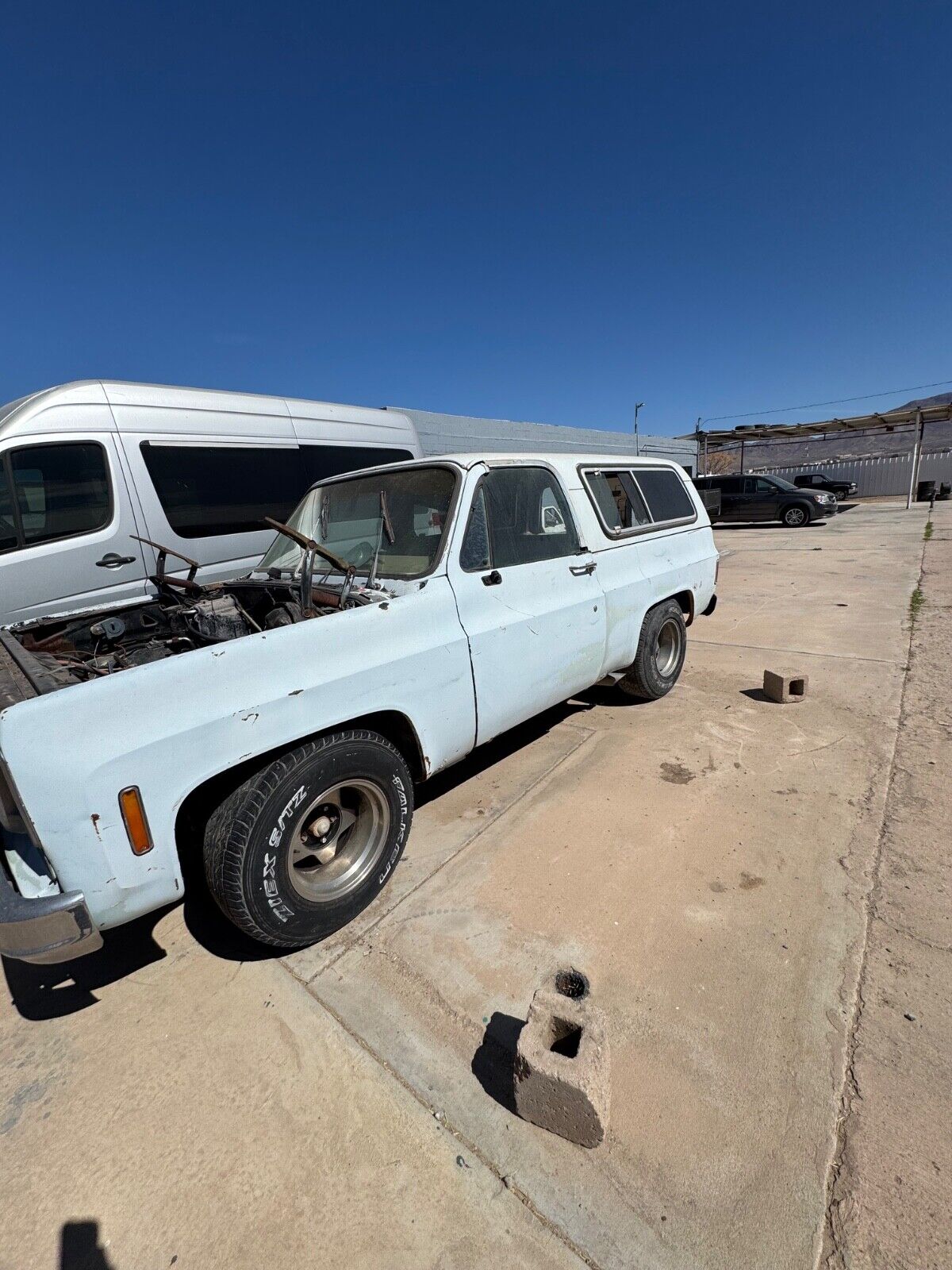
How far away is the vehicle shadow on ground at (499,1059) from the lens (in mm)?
1638

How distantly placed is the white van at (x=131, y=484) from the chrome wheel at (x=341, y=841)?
2.76 m

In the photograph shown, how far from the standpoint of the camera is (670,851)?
8.51 feet

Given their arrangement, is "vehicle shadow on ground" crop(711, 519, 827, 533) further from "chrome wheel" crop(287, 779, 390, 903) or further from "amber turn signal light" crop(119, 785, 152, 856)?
"amber turn signal light" crop(119, 785, 152, 856)

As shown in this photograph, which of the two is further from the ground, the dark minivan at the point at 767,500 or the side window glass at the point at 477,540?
the side window glass at the point at 477,540

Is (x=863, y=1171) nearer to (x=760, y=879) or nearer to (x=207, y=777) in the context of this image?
(x=760, y=879)

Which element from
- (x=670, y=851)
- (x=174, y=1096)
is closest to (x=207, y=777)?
(x=174, y=1096)

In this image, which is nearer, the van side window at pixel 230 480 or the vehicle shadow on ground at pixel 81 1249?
the vehicle shadow on ground at pixel 81 1249

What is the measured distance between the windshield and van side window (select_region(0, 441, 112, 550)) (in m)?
1.90

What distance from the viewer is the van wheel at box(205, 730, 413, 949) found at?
188 cm

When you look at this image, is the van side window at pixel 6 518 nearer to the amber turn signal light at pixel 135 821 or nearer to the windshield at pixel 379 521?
the windshield at pixel 379 521

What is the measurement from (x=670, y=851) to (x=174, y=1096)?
6.77 feet

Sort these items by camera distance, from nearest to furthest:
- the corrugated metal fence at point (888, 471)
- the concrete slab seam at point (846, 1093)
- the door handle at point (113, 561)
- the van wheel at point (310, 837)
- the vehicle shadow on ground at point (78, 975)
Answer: the concrete slab seam at point (846, 1093) → the van wheel at point (310, 837) → the vehicle shadow on ground at point (78, 975) → the door handle at point (113, 561) → the corrugated metal fence at point (888, 471)

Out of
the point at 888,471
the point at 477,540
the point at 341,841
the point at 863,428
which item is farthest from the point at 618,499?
the point at 888,471

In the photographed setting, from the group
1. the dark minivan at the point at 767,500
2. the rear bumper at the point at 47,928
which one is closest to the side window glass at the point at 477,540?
the rear bumper at the point at 47,928
